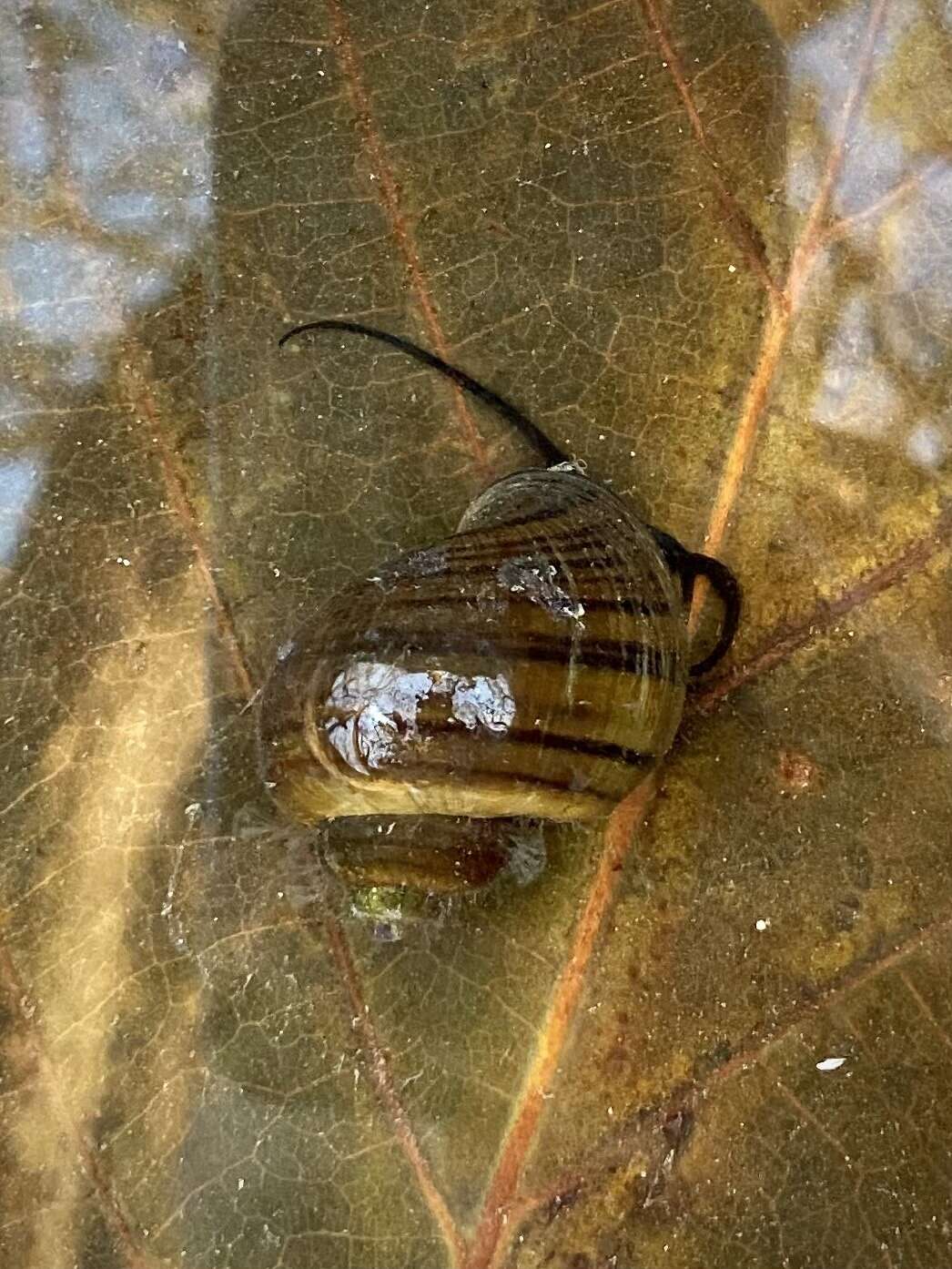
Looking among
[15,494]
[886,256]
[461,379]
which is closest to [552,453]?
[461,379]

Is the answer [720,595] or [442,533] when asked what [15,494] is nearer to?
[442,533]

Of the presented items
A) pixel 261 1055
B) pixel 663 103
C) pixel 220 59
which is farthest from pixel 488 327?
pixel 261 1055

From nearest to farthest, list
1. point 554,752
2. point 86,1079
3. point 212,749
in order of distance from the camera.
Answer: point 554,752 → point 86,1079 → point 212,749

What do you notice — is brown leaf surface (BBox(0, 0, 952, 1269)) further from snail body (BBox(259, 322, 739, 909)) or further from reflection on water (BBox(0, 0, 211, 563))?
snail body (BBox(259, 322, 739, 909))

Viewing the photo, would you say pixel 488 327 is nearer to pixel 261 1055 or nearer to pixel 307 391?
pixel 307 391

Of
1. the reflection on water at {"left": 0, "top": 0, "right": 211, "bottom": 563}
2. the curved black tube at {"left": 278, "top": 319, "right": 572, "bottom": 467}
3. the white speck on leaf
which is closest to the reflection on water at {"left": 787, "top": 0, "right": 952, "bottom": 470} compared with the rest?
the curved black tube at {"left": 278, "top": 319, "right": 572, "bottom": 467}

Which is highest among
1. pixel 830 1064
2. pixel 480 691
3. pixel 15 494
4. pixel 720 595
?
pixel 480 691
